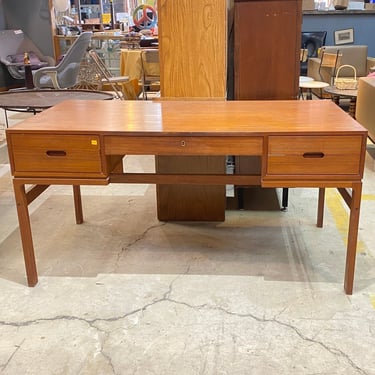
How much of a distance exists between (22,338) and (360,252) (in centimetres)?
170

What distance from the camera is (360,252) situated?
2.44 meters

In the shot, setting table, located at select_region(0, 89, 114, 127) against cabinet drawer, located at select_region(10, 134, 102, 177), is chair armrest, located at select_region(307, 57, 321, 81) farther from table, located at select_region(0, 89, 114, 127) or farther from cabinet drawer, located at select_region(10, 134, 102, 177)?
cabinet drawer, located at select_region(10, 134, 102, 177)

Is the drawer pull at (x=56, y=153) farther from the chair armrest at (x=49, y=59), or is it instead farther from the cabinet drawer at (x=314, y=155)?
the chair armrest at (x=49, y=59)

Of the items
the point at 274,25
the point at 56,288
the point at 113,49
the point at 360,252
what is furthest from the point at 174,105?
the point at 113,49

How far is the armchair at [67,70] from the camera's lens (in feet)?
20.3

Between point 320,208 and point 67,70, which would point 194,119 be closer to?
point 320,208

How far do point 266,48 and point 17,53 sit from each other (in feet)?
22.3

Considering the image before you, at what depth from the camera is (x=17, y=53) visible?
8.38 meters

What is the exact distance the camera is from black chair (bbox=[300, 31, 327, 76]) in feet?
26.2

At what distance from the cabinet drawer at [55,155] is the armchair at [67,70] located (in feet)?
14.9

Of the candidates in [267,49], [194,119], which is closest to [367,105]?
[267,49]

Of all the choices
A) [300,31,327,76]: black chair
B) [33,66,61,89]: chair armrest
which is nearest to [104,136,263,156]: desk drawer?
[33,66,61,89]: chair armrest

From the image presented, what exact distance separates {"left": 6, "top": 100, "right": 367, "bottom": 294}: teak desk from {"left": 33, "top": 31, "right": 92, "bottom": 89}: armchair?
4.38 meters

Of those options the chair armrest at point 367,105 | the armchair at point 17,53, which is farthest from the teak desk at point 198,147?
the armchair at point 17,53
